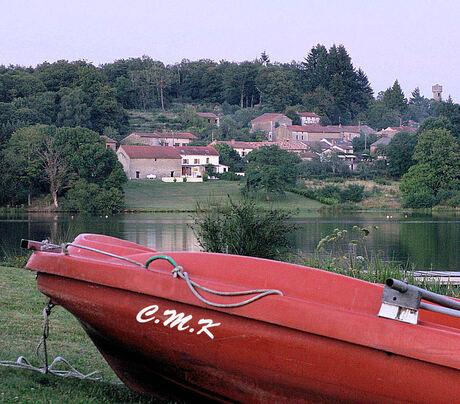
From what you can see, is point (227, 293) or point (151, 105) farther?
point (151, 105)

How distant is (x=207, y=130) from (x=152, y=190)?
3505 cm

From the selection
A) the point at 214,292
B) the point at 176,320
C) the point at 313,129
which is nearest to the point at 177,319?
the point at 176,320

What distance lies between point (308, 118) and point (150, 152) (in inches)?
1923

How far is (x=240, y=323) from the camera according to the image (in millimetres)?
3449

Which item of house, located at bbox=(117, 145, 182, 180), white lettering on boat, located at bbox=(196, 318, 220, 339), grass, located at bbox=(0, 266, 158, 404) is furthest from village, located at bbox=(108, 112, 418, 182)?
white lettering on boat, located at bbox=(196, 318, 220, 339)

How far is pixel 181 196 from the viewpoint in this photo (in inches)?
2377

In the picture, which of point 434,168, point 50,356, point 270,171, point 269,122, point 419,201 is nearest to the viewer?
point 50,356

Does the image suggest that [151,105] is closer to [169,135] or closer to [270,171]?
[169,135]

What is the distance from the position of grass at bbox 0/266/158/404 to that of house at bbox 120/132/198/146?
7937 cm

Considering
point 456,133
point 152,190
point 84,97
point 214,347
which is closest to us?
point 214,347

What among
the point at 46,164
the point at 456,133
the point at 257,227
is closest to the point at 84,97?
the point at 46,164

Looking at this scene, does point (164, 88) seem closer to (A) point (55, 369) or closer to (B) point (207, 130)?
(B) point (207, 130)

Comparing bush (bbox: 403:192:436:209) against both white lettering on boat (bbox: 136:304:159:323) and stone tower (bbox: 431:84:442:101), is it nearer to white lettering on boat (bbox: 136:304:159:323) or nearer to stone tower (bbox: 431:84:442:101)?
white lettering on boat (bbox: 136:304:159:323)

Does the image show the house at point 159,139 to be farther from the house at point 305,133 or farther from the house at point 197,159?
the house at point 305,133
